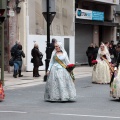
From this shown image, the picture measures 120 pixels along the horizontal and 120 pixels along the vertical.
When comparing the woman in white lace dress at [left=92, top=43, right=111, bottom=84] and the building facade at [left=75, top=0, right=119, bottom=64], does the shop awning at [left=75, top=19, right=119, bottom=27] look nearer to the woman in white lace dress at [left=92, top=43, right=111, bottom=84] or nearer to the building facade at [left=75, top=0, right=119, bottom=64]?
the building facade at [left=75, top=0, right=119, bottom=64]

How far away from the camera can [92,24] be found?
107ft

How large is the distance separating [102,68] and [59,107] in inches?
286

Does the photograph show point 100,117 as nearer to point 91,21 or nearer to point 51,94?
point 51,94

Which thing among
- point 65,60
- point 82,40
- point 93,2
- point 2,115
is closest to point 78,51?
point 82,40

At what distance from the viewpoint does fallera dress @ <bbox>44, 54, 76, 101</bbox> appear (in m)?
12.6

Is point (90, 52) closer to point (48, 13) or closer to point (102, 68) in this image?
point (48, 13)

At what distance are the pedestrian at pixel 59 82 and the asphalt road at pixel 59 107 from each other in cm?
22

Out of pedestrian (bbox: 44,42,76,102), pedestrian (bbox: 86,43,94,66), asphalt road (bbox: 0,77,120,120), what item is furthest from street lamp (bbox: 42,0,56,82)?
pedestrian (bbox: 86,43,94,66)

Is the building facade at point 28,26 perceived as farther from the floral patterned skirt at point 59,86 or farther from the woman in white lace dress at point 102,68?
the floral patterned skirt at point 59,86

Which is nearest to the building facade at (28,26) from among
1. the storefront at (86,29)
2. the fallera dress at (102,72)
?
the storefront at (86,29)

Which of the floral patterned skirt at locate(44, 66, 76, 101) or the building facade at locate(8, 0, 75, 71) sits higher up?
the building facade at locate(8, 0, 75, 71)

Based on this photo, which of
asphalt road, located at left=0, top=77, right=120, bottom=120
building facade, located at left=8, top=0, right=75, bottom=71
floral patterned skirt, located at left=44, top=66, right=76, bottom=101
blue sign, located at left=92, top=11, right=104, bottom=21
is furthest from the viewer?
blue sign, located at left=92, top=11, right=104, bottom=21

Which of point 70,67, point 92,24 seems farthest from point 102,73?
point 92,24

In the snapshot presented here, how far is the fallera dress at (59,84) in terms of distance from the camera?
12.6 meters
